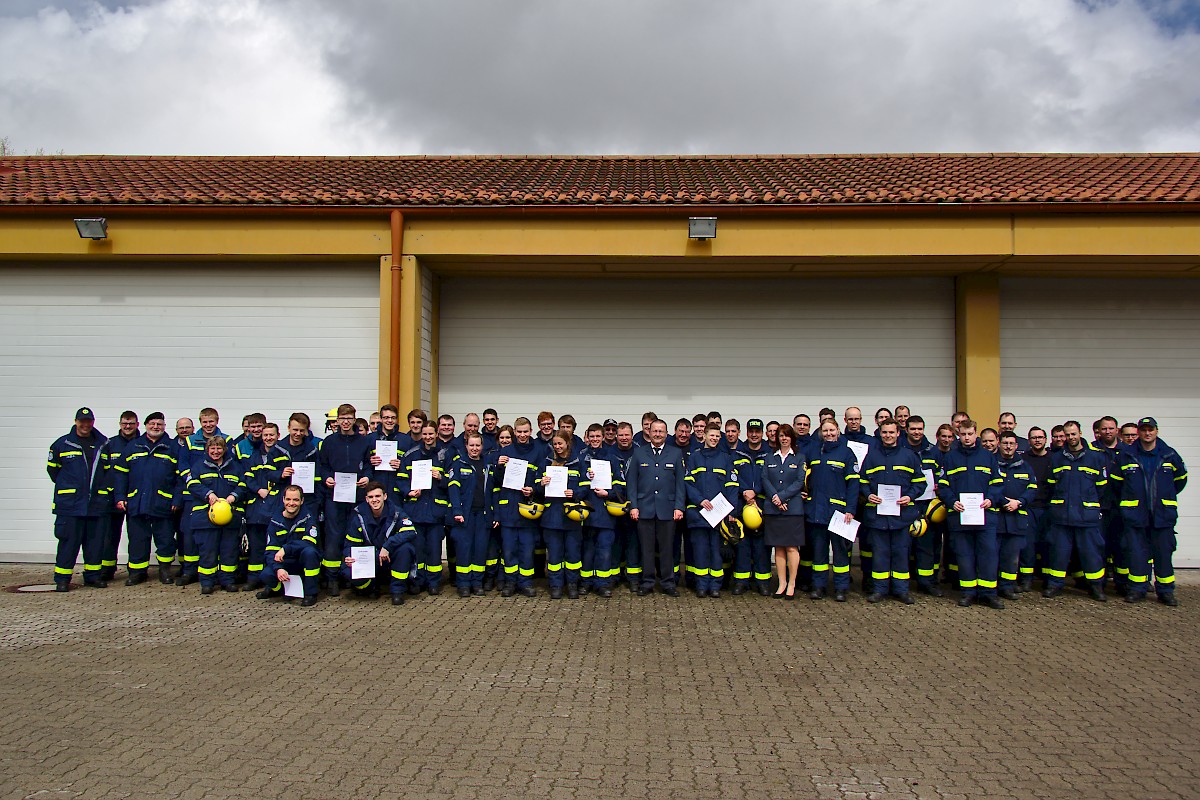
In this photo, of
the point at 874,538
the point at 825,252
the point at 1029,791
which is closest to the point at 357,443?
the point at 874,538

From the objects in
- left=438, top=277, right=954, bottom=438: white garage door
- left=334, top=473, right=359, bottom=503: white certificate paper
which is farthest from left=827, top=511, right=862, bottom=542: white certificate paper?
left=334, top=473, right=359, bottom=503: white certificate paper

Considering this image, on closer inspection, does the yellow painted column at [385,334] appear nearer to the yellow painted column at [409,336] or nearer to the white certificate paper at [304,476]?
the yellow painted column at [409,336]

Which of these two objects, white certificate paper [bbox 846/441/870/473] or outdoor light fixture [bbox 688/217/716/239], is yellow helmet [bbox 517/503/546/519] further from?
outdoor light fixture [bbox 688/217/716/239]

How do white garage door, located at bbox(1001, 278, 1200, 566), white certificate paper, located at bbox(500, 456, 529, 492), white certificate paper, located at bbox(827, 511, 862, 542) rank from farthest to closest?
white garage door, located at bbox(1001, 278, 1200, 566) < white certificate paper, located at bbox(500, 456, 529, 492) < white certificate paper, located at bbox(827, 511, 862, 542)

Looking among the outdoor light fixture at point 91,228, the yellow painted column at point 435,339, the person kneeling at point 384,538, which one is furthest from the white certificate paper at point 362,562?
the outdoor light fixture at point 91,228

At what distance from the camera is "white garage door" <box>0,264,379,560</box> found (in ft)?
36.6

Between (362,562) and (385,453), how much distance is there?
1.15 meters

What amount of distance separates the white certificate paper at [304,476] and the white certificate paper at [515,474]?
80.4 inches

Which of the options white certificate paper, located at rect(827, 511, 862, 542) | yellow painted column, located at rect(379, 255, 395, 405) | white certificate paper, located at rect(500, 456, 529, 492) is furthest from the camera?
yellow painted column, located at rect(379, 255, 395, 405)

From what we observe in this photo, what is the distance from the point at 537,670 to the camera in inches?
238

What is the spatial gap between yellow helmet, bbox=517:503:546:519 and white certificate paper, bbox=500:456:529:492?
183 millimetres

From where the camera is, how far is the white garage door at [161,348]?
11164mm

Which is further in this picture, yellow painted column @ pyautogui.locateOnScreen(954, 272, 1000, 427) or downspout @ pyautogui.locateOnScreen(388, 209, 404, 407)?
yellow painted column @ pyautogui.locateOnScreen(954, 272, 1000, 427)

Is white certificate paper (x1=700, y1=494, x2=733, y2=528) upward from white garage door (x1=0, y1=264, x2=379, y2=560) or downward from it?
downward
